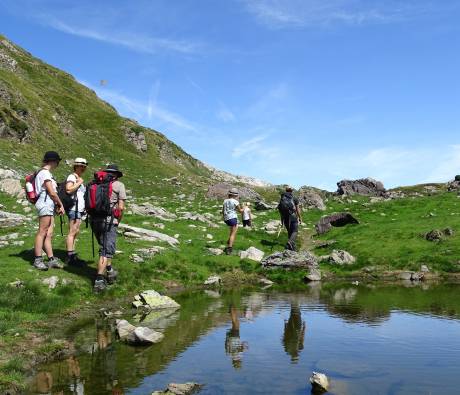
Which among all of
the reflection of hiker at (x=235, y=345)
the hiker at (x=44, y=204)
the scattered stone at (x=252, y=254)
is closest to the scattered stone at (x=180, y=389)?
the reflection of hiker at (x=235, y=345)

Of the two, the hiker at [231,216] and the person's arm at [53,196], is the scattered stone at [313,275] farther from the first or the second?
the person's arm at [53,196]

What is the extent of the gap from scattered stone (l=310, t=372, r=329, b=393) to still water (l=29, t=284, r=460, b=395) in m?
0.16

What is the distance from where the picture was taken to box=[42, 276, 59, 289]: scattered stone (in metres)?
13.8

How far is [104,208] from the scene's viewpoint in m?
14.2

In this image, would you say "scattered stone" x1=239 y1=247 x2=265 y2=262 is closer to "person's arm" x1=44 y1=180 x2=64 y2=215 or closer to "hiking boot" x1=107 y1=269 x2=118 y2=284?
"hiking boot" x1=107 y1=269 x2=118 y2=284

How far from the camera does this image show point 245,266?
66.3 ft

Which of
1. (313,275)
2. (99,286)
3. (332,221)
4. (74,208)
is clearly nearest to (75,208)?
(74,208)

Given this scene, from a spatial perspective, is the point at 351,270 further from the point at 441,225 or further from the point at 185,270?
the point at 441,225

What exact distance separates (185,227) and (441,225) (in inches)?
588

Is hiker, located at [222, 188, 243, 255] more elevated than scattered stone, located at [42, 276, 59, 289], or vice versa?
hiker, located at [222, 188, 243, 255]

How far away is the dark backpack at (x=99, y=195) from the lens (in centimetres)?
1411

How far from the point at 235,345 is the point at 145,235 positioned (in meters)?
12.9

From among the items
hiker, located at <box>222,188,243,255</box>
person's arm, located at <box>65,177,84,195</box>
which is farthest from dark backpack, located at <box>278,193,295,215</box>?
person's arm, located at <box>65,177,84,195</box>

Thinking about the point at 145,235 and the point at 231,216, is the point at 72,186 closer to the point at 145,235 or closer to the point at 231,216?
the point at 145,235
